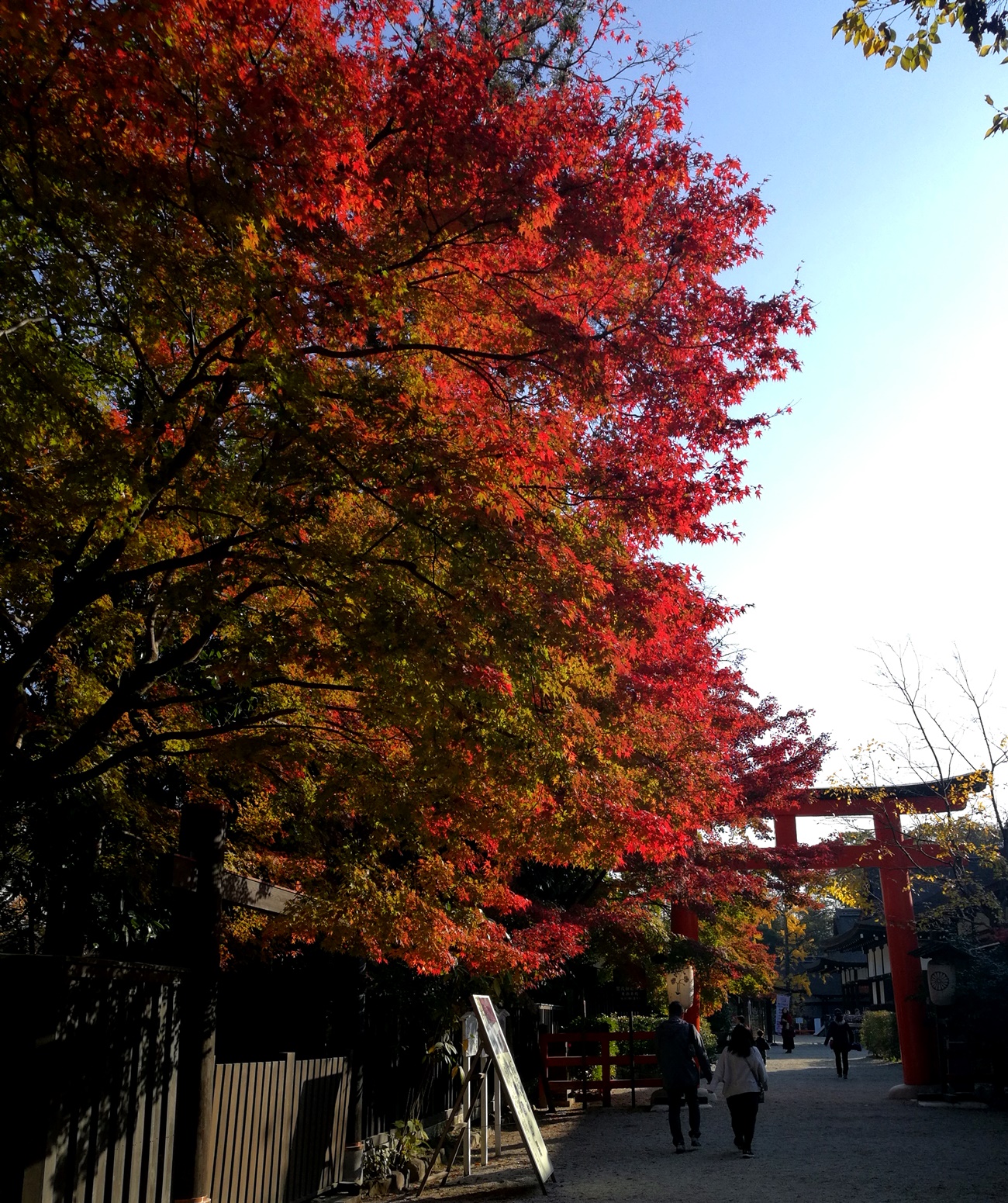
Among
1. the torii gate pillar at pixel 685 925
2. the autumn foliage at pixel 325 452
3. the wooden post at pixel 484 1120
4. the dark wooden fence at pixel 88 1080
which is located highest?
the autumn foliage at pixel 325 452

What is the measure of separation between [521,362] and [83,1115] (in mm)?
5067

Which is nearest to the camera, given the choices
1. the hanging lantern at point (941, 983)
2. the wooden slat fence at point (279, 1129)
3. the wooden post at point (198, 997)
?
the wooden post at point (198, 997)

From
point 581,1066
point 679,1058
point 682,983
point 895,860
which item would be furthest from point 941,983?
point 679,1058

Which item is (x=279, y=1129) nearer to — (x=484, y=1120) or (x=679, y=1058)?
(x=484, y=1120)

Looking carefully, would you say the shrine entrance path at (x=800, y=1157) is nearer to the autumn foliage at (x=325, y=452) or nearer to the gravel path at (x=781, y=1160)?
the gravel path at (x=781, y=1160)

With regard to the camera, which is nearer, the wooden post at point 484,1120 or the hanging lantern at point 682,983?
the wooden post at point 484,1120

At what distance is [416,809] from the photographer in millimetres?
7598

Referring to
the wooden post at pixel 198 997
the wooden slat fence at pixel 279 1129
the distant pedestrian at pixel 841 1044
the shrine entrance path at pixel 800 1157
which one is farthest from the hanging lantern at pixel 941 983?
the wooden post at pixel 198 997

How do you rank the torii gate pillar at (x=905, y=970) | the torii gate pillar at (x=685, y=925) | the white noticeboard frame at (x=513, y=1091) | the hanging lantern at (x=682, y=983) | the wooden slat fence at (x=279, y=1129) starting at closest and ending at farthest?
the wooden slat fence at (x=279, y=1129), the white noticeboard frame at (x=513, y=1091), the hanging lantern at (x=682, y=983), the torii gate pillar at (x=685, y=925), the torii gate pillar at (x=905, y=970)

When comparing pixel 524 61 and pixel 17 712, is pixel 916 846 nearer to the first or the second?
pixel 524 61

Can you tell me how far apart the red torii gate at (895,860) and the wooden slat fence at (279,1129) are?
11330 mm

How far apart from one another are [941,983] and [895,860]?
3.07 meters

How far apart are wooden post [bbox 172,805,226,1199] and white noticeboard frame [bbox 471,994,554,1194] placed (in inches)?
134

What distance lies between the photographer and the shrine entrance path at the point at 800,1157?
892 centimetres
